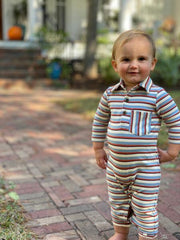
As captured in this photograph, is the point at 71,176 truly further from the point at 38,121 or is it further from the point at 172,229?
the point at 38,121

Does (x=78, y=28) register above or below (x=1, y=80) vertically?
above

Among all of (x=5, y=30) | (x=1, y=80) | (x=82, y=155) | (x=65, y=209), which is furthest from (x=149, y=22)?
(x=65, y=209)

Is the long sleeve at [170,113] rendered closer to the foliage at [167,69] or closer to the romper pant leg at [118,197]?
the romper pant leg at [118,197]

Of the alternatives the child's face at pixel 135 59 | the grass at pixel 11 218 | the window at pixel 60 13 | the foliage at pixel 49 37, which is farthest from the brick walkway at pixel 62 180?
the window at pixel 60 13

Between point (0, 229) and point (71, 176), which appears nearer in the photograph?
point (0, 229)

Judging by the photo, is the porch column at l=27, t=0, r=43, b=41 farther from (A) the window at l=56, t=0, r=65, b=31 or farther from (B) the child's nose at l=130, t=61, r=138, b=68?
(B) the child's nose at l=130, t=61, r=138, b=68

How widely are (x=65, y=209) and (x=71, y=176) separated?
692 millimetres

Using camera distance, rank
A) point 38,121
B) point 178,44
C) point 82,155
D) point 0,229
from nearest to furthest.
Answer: point 0,229
point 82,155
point 38,121
point 178,44

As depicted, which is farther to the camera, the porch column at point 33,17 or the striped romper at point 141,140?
the porch column at point 33,17

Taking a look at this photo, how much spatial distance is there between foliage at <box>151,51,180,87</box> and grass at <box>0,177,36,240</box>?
6.22 m

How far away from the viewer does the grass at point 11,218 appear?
222 cm

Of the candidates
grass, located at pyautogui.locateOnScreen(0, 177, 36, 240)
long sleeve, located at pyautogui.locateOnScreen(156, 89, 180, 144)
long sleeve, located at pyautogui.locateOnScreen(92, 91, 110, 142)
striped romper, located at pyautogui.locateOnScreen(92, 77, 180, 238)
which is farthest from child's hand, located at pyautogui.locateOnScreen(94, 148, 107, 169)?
grass, located at pyautogui.locateOnScreen(0, 177, 36, 240)

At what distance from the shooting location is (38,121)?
5594 millimetres

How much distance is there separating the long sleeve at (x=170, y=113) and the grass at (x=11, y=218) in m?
1.12
